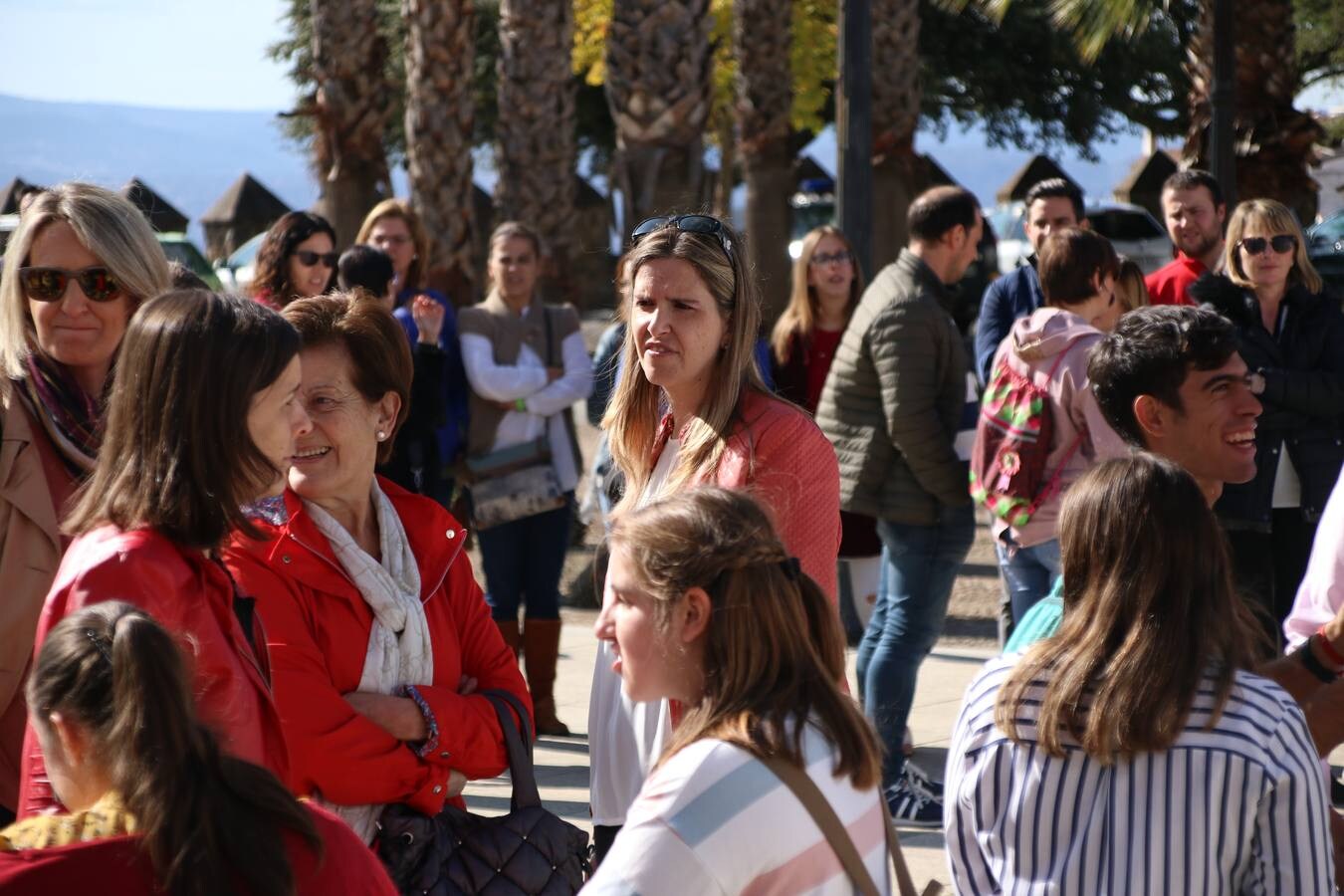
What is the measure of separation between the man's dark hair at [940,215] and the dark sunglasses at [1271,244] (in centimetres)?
112

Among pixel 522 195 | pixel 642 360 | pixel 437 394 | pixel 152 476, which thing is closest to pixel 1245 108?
pixel 522 195

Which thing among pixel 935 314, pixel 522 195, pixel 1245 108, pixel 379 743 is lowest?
pixel 379 743

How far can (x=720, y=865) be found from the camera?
2.03 metres

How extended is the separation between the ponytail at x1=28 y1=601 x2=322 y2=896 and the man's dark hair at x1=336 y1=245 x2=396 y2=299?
13.8 feet

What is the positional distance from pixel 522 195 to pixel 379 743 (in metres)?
10.9

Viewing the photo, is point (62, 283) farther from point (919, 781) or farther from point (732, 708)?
point (919, 781)

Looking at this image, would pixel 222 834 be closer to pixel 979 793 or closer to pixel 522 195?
pixel 979 793

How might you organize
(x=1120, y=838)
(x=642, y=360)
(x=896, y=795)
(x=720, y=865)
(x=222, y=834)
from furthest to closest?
1. (x=896, y=795)
2. (x=642, y=360)
3. (x=1120, y=838)
4. (x=720, y=865)
5. (x=222, y=834)

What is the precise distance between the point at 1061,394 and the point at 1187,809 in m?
3.07

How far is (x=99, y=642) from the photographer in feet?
6.35

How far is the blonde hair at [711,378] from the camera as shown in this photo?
329 cm

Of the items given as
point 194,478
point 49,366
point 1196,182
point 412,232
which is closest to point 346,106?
point 412,232

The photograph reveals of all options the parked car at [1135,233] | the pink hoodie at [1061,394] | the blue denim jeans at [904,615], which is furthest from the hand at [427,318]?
the parked car at [1135,233]

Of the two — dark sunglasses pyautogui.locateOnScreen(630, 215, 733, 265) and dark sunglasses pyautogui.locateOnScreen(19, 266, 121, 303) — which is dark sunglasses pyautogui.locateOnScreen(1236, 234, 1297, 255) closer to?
dark sunglasses pyautogui.locateOnScreen(630, 215, 733, 265)
